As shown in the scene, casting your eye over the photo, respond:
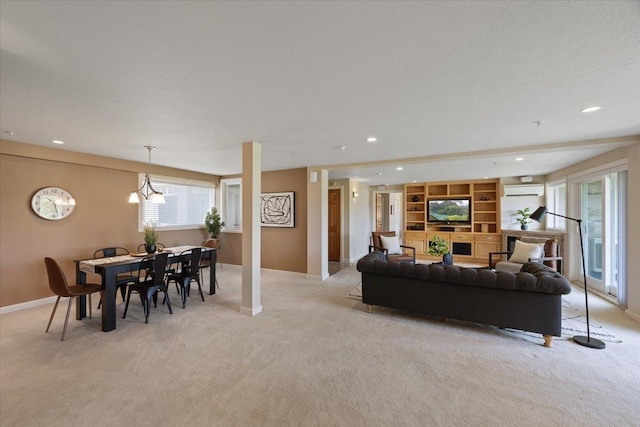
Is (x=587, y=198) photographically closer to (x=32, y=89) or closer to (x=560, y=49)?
(x=560, y=49)

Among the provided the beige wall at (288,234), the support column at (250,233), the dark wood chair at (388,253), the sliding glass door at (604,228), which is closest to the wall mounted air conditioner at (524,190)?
the sliding glass door at (604,228)

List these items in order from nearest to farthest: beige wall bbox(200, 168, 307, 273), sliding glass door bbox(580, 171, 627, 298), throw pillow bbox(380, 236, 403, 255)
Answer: sliding glass door bbox(580, 171, 627, 298)
beige wall bbox(200, 168, 307, 273)
throw pillow bbox(380, 236, 403, 255)

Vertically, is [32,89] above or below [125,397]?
above

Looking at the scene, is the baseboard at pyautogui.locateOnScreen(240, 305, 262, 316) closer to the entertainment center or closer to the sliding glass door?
the sliding glass door

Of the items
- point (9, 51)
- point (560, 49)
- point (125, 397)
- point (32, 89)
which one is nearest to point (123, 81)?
point (9, 51)

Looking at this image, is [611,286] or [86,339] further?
[611,286]

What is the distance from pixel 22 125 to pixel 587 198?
28.3ft

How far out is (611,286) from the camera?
4.32m

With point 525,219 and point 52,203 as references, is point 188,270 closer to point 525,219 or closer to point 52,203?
point 52,203

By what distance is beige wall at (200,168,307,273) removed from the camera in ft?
19.1

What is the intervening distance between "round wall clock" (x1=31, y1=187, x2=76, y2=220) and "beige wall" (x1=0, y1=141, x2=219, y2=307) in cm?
7

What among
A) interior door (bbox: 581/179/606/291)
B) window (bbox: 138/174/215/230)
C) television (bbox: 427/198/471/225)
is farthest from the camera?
television (bbox: 427/198/471/225)

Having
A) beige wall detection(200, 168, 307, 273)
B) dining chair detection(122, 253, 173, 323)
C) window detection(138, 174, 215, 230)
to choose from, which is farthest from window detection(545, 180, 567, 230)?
window detection(138, 174, 215, 230)

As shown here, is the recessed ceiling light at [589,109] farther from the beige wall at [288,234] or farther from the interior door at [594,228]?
the beige wall at [288,234]
